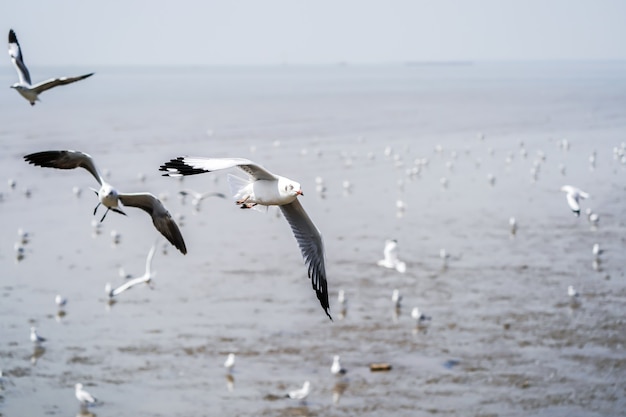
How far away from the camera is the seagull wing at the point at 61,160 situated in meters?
10.3

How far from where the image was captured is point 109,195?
9.97 meters

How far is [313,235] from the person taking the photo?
11.4 meters

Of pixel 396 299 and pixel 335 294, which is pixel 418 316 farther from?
pixel 335 294

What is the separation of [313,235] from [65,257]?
57.9ft

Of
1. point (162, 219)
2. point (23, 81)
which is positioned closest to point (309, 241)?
point (162, 219)

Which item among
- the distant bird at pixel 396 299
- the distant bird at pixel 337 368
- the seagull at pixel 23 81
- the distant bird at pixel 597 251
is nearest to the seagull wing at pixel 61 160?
the seagull at pixel 23 81

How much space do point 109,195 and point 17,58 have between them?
317 centimetres

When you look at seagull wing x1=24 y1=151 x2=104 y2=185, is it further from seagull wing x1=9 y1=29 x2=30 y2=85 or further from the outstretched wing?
the outstretched wing

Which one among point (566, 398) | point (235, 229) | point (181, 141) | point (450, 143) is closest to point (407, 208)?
point (235, 229)

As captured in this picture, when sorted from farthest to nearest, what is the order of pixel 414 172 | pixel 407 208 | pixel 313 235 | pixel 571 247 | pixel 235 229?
pixel 414 172
pixel 407 208
pixel 235 229
pixel 571 247
pixel 313 235

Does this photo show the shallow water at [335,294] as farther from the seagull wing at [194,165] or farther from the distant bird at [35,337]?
the seagull wing at [194,165]

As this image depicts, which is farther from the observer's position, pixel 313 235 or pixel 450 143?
pixel 450 143

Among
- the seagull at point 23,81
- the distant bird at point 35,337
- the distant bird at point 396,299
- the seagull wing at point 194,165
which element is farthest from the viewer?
the distant bird at point 396,299

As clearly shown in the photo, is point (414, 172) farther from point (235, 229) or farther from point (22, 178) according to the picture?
point (22, 178)
